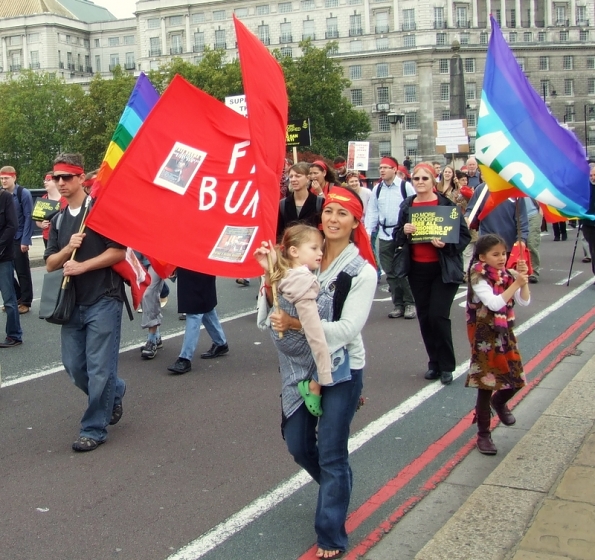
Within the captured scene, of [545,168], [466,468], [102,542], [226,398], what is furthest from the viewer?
[226,398]

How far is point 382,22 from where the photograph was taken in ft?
362

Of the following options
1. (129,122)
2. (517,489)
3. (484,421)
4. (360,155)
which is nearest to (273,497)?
(517,489)

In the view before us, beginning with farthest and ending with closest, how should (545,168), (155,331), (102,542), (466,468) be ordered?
(155,331)
(545,168)
(466,468)
(102,542)

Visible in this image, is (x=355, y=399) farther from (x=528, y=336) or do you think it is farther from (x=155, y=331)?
(x=528, y=336)

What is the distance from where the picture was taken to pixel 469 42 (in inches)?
4281

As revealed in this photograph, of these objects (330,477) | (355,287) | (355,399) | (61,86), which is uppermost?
(61,86)

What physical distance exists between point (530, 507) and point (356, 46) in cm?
10997

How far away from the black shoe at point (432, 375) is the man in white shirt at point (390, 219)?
3024 millimetres

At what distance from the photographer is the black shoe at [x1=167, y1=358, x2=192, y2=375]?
771 centimetres

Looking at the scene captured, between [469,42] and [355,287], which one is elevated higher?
[469,42]

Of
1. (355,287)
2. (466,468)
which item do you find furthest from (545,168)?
(355,287)

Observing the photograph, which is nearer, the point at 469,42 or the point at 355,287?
the point at 355,287

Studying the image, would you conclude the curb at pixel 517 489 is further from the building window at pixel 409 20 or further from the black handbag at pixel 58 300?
the building window at pixel 409 20

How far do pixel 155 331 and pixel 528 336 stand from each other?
12.5 feet
